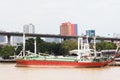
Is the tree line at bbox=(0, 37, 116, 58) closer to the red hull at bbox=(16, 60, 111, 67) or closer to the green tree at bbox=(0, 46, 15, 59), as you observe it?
the green tree at bbox=(0, 46, 15, 59)

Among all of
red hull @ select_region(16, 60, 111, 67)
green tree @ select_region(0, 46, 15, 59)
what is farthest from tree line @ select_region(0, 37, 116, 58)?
red hull @ select_region(16, 60, 111, 67)

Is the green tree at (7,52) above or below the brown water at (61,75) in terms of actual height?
above

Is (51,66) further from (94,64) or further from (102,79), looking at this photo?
(102,79)

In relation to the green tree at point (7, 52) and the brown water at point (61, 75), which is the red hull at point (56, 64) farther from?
the green tree at point (7, 52)

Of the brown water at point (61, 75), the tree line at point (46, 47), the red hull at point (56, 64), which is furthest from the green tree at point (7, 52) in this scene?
the brown water at point (61, 75)

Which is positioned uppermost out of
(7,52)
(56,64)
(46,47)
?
(46,47)

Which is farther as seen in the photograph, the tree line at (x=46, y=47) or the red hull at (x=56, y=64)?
the tree line at (x=46, y=47)

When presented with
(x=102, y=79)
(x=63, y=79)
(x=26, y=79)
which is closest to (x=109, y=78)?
(x=102, y=79)

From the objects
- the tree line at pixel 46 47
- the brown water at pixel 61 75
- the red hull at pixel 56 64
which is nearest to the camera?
the brown water at pixel 61 75

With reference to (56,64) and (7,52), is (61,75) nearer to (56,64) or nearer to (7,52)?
(56,64)

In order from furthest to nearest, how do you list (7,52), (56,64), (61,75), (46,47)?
1. (46,47)
2. (7,52)
3. (56,64)
4. (61,75)

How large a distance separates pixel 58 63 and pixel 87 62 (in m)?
3.90

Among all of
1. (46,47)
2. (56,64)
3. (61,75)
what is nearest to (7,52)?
(46,47)

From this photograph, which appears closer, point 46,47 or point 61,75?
point 61,75
